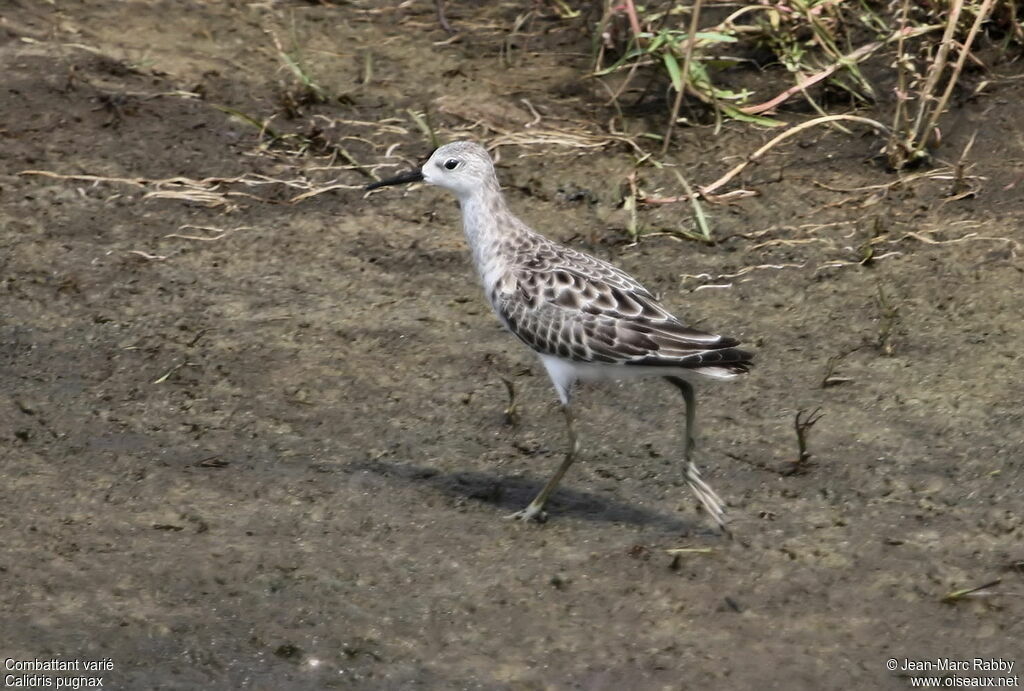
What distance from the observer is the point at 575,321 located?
534 centimetres

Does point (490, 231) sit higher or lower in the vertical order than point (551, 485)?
higher

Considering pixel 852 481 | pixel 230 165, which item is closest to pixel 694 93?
pixel 230 165

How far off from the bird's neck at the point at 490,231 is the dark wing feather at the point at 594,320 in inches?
3.8

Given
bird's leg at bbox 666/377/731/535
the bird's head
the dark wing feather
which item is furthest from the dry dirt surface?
the bird's head

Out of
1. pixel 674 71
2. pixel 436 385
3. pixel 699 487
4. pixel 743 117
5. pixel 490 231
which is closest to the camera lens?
pixel 699 487

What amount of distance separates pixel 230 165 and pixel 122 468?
8.63 feet

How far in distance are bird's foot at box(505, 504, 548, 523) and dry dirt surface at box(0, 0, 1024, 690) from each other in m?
0.06

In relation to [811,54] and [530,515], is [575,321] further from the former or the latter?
[811,54]

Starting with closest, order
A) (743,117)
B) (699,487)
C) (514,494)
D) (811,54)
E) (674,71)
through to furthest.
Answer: (699,487) → (514,494) → (674,71) → (743,117) → (811,54)

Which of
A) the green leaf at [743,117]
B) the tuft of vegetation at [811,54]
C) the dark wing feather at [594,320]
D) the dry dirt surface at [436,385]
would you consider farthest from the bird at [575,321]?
the green leaf at [743,117]

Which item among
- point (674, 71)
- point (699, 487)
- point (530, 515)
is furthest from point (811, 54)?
point (530, 515)

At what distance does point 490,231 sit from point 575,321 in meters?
0.61

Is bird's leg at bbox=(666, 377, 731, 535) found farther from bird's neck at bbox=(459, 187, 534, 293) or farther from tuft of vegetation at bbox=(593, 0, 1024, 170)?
tuft of vegetation at bbox=(593, 0, 1024, 170)

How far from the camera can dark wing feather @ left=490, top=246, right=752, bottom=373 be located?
5.18 metres
